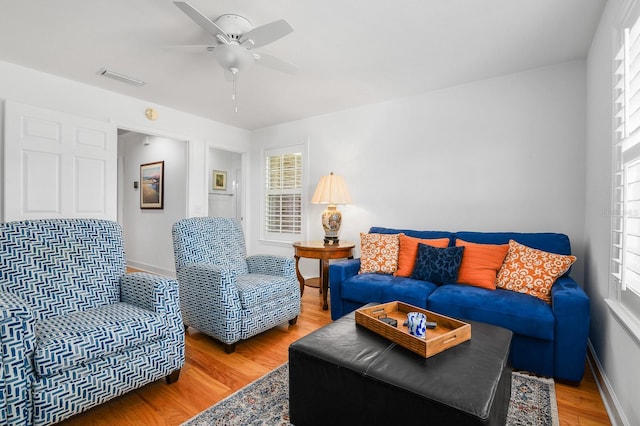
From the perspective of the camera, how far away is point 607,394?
1716mm

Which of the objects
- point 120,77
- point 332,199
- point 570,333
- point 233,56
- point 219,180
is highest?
point 120,77

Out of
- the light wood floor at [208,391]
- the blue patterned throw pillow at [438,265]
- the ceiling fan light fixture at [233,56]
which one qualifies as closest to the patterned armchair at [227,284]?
the light wood floor at [208,391]

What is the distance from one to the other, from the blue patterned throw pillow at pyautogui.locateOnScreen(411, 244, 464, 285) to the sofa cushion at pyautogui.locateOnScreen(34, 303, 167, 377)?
6.43 feet

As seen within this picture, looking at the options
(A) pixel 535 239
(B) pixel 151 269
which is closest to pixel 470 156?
(A) pixel 535 239

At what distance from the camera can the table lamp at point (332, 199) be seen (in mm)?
3570

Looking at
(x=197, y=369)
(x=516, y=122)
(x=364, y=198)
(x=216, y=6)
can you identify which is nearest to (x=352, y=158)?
(x=364, y=198)

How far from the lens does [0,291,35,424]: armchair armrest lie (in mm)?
1247

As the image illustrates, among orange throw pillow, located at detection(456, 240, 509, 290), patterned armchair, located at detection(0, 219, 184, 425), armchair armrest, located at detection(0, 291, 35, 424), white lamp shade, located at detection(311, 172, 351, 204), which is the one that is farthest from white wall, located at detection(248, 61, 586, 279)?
armchair armrest, located at detection(0, 291, 35, 424)

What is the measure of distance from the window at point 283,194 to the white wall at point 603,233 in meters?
3.12

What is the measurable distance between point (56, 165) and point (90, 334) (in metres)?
2.39

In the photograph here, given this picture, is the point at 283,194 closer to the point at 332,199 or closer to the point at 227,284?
the point at 332,199

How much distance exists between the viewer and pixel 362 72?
2.90m

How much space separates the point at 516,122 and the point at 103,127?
4.20 meters

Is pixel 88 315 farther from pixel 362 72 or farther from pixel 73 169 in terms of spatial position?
pixel 362 72
